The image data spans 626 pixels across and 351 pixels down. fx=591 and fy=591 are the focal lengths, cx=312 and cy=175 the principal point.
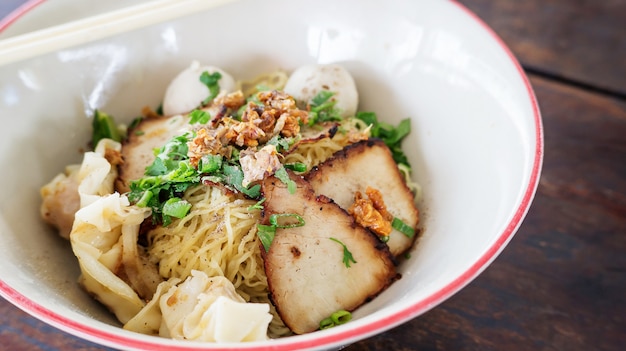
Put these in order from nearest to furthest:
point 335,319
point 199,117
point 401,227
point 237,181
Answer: point 335,319, point 237,181, point 401,227, point 199,117

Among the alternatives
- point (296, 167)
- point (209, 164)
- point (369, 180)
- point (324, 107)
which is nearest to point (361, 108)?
point (324, 107)

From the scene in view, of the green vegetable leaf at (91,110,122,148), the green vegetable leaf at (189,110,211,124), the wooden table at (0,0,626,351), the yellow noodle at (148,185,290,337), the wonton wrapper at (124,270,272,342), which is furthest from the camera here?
the green vegetable leaf at (91,110,122,148)

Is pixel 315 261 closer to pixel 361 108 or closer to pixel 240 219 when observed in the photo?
pixel 240 219

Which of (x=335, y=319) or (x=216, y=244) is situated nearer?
(x=335, y=319)

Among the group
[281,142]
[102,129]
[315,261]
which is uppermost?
[281,142]

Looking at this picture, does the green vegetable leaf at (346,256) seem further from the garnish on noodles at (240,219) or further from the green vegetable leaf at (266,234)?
the green vegetable leaf at (266,234)

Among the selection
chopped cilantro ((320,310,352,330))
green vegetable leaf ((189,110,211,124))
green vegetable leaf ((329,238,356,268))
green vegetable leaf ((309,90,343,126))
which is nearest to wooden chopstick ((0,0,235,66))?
green vegetable leaf ((189,110,211,124))

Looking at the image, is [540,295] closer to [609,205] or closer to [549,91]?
[609,205]

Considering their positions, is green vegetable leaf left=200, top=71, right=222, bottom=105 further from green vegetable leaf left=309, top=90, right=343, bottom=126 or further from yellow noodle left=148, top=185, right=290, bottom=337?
yellow noodle left=148, top=185, right=290, bottom=337
